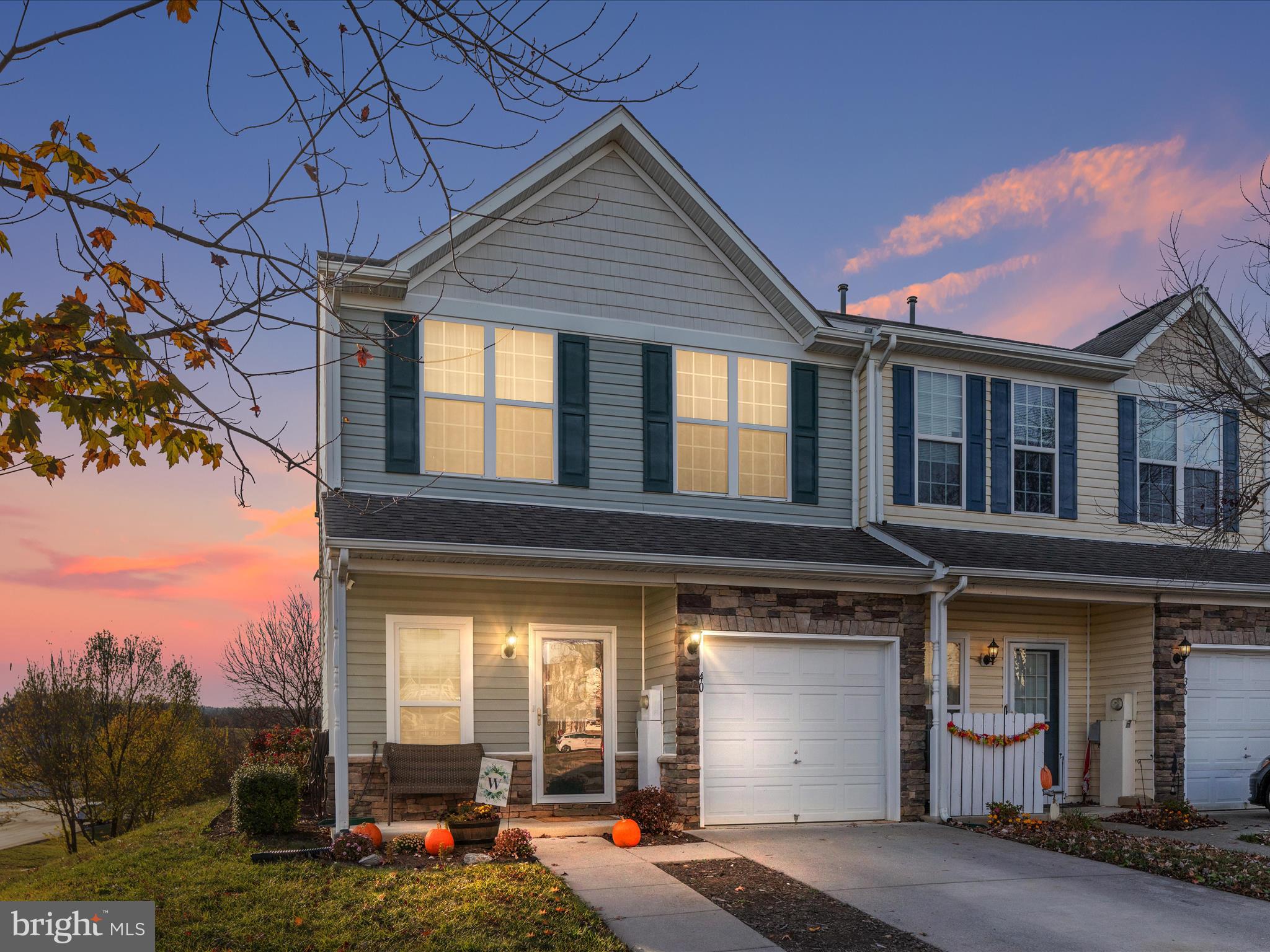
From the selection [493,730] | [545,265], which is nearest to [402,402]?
[545,265]

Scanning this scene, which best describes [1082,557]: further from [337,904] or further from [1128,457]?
[337,904]

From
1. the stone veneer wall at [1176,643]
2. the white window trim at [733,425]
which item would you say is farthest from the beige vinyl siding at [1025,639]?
the white window trim at [733,425]

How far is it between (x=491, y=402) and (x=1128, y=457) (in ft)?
31.4

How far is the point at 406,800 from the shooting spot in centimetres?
1118

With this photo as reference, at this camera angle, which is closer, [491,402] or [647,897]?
[647,897]

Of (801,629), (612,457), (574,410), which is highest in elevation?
(574,410)

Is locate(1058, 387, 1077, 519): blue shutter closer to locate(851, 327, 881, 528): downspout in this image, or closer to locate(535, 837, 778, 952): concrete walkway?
locate(851, 327, 881, 528): downspout

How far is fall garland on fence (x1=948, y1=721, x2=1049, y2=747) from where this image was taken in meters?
12.1

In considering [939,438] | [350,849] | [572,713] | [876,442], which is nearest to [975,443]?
[939,438]

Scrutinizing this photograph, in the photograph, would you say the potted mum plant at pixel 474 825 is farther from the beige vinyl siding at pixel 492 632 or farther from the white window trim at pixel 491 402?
the white window trim at pixel 491 402

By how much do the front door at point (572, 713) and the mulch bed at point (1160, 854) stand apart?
4456mm

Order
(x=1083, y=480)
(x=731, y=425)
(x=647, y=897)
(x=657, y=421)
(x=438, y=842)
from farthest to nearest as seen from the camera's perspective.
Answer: (x=1083, y=480)
(x=731, y=425)
(x=657, y=421)
(x=438, y=842)
(x=647, y=897)

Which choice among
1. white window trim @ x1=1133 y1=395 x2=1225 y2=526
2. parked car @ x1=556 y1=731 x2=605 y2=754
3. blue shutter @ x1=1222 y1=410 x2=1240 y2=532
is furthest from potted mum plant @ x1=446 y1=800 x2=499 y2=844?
blue shutter @ x1=1222 y1=410 x2=1240 y2=532

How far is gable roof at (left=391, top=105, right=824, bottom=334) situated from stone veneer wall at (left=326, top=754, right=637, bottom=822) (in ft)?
18.8
